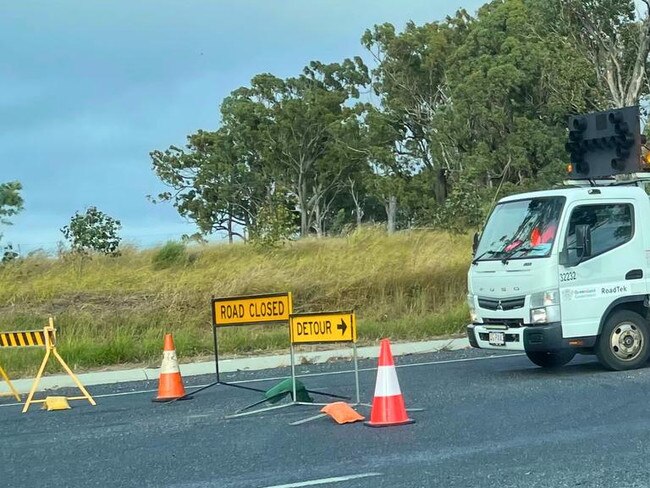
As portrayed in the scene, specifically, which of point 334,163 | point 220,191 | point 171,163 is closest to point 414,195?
point 334,163

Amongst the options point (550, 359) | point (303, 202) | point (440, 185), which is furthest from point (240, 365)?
point (303, 202)

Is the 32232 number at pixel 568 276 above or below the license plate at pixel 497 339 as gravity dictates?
above

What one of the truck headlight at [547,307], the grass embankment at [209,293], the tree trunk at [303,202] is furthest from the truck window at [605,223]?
the tree trunk at [303,202]

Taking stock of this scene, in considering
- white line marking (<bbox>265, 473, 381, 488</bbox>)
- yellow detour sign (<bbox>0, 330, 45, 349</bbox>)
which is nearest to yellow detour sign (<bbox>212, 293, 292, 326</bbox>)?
yellow detour sign (<bbox>0, 330, 45, 349</bbox>)

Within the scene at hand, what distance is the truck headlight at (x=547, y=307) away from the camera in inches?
463

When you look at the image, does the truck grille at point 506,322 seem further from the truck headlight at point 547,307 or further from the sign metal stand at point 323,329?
the sign metal stand at point 323,329

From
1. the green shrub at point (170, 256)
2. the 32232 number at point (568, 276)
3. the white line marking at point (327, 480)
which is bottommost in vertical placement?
the white line marking at point (327, 480)

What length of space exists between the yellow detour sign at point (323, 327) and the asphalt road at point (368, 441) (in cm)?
88

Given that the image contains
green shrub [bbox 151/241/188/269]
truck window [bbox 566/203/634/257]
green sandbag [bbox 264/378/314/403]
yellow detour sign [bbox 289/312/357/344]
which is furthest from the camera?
green shrub [bbox 151/241/188/269]

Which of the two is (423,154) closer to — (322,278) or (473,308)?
(322,278)

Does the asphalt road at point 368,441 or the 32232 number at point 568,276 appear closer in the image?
the asphalt road at point 368,441

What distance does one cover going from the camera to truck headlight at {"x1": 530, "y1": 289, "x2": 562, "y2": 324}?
11.8m

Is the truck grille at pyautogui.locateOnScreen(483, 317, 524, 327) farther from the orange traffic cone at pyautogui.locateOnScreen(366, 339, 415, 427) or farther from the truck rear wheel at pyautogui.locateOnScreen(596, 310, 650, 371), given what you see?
the orange traffic cone at pyautogui.locateOnScreen(366, 339, 415, 427)

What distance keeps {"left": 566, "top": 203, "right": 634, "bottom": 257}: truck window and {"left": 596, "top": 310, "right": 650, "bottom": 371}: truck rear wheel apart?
0.92 m
